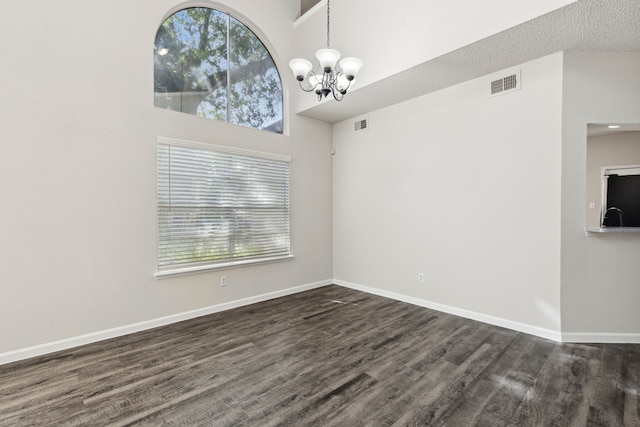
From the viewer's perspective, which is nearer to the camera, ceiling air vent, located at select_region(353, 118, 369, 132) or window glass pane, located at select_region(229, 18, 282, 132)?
window glass pane, located at select_region(229, 18, 282, 132)

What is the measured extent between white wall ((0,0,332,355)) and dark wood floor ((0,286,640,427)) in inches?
16.6

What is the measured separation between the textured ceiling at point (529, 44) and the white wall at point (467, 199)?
0.66 ft

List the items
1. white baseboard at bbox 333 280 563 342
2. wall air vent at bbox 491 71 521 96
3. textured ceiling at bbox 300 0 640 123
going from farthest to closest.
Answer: wall air vent at bbox 491 71 521 96 < white baseboard at bbox 333 280 563 342 < textured ceiling at bbox 300 0 640 123

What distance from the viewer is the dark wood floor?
199 cm

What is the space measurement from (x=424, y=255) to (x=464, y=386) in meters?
2.06

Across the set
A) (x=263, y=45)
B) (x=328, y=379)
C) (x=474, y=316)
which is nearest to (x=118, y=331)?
(x=328, y=379)

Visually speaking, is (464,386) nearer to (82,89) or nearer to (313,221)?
(313,221)

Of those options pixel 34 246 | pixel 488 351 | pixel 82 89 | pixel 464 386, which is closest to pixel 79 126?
pixel 82 89

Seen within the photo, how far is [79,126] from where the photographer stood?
303cm

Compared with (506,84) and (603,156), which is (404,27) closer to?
(506,84)

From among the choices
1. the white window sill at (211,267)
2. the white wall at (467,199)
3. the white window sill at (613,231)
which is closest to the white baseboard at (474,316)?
the white wall at (467,199)

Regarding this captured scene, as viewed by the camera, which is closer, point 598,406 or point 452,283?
point 598,406

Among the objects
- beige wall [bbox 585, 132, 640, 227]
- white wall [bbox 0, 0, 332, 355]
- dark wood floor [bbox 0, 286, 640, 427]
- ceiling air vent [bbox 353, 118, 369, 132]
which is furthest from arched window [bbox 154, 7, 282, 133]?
beige wall [bbox 585, 132, 640, 227]

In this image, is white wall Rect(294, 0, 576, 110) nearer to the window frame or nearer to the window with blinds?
the window frame
